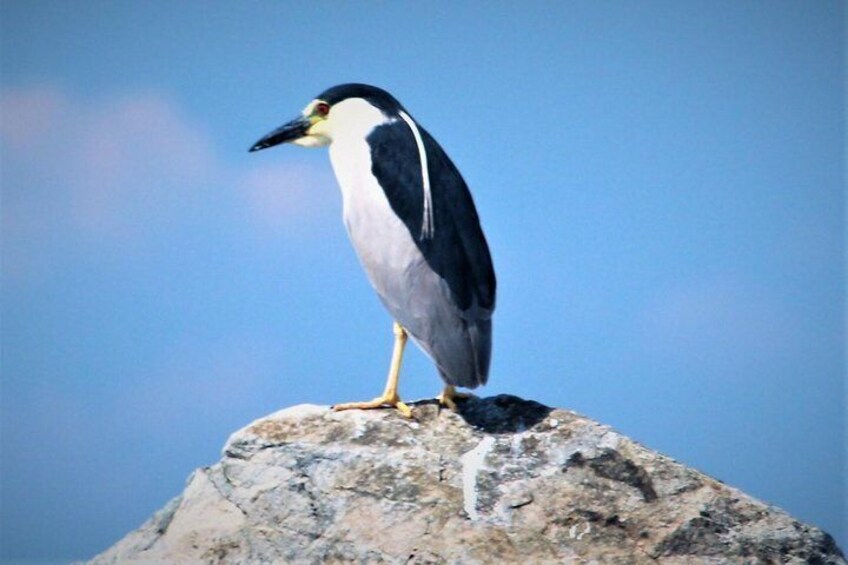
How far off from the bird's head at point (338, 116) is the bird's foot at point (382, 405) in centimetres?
168

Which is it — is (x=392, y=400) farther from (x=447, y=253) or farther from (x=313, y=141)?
(x=313, y=141)

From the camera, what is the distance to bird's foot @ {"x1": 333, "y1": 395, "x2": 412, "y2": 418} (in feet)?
23.4

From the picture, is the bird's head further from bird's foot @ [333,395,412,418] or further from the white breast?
bird's foot @ [333,395,412,418]

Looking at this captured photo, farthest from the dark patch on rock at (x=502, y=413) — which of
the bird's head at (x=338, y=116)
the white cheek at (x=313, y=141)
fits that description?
the white cheek at (x=313, y=141)

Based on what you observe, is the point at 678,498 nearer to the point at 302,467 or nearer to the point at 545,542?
the point at 545,542

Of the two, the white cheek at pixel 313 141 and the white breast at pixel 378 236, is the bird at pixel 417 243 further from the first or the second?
the white cheek at pixel 313 141

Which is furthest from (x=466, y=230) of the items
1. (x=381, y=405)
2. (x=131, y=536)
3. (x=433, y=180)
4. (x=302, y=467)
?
(x=131, y=536)

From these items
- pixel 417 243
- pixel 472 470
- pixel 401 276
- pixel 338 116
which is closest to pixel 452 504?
pixel 472 470

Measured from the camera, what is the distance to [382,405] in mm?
7207

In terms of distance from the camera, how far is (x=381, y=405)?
23.6 ft

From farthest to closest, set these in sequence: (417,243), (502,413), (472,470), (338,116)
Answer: (338,116), (417,243), (502,413), (472,470)

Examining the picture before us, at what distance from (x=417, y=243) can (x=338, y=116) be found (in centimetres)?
109

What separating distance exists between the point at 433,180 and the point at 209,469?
7.10 ft

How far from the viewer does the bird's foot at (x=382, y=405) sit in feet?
23.4
